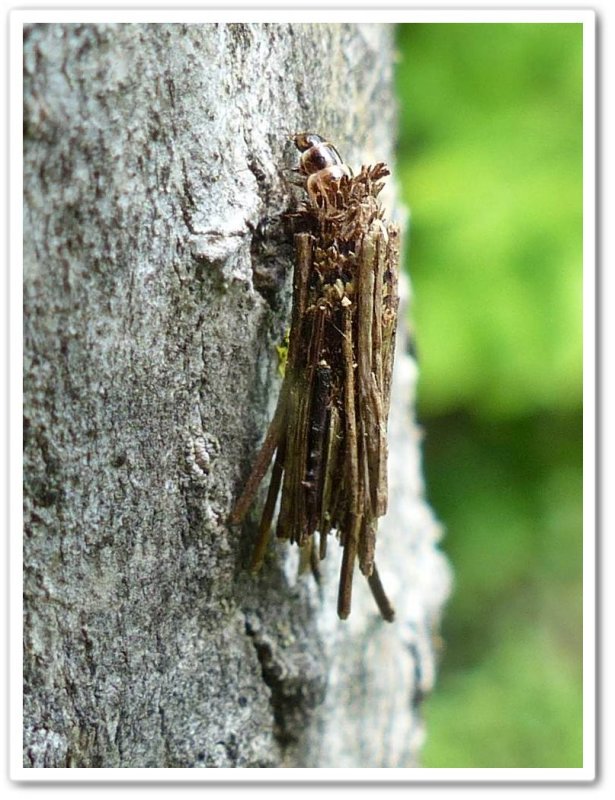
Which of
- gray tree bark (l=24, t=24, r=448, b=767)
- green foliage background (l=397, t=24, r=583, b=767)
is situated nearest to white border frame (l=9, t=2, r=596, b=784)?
gray tree bark (l=24, t=24, r=448, b=767)

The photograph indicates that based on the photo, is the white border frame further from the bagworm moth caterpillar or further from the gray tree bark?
the bagworm moth caterpillar

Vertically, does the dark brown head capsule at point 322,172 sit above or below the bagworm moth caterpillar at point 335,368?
above

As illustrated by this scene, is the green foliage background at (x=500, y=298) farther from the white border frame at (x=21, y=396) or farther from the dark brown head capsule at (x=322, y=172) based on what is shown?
the dark brown head capsule at (x=322, y=172)

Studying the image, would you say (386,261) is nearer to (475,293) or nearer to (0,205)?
(0,205)

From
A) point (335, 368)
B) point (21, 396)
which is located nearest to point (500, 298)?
point (335, 368)

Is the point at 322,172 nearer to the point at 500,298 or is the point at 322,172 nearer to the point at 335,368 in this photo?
the point at 335,368

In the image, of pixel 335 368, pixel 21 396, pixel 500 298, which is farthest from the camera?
pixel 500 298

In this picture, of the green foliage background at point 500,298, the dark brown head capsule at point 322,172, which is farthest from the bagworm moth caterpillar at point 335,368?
the green foliage background at point 500,298
